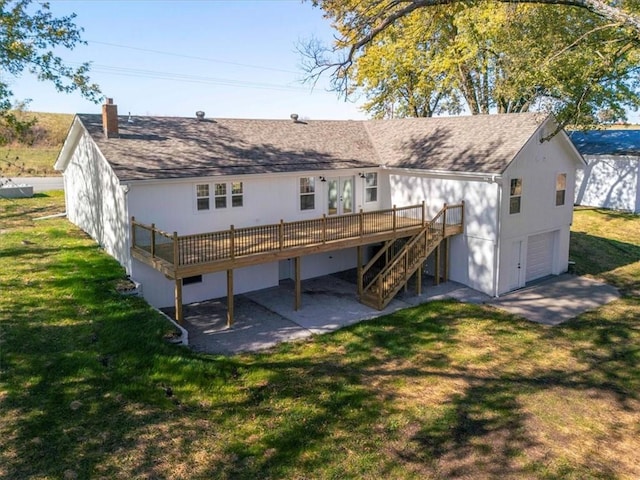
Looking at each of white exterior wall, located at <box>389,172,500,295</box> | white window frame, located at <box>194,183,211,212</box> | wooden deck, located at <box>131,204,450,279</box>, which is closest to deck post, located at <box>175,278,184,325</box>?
wooden deck, located at <box>131,204,450,279</box>

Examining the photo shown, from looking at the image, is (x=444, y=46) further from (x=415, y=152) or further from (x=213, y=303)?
(x=213, y=303)

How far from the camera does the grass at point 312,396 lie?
8773 mm

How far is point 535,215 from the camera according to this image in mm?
19734

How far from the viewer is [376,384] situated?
11938 mm

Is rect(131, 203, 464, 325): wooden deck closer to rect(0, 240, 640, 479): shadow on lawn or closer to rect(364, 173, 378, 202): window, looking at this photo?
rect(0, 240, 640, 479): shadow on lawn

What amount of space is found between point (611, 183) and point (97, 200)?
3031 cm

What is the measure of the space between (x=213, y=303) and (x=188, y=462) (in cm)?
926

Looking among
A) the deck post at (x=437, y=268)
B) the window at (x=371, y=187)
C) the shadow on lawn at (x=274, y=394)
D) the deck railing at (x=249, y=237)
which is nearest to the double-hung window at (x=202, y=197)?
the deck railing at (x=249, y=237)


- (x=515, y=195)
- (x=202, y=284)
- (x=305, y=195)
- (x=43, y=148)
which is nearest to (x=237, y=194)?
(x=305, y=195)

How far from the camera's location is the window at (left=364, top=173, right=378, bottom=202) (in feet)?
70.8

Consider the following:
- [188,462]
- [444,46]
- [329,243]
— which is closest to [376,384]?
[188,462]

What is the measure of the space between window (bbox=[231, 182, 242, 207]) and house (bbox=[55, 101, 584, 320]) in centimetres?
4

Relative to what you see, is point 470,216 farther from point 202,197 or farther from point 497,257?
point 202,197

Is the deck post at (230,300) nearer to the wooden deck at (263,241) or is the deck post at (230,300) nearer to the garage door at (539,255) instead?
the wooden deck at (263,241)
